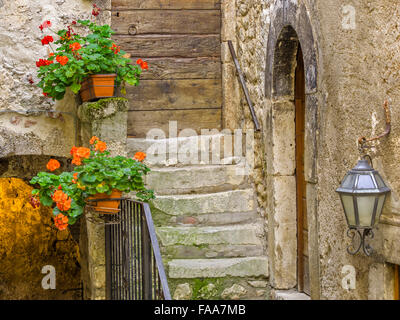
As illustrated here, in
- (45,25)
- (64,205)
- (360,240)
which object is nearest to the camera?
(360,240)

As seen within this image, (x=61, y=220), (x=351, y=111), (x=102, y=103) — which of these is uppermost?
(x=102, y=103)

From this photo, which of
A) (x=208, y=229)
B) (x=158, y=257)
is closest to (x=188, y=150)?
(x=208, y=229)

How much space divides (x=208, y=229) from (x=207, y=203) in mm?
242

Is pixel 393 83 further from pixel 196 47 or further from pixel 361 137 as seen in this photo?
pixel 196 47

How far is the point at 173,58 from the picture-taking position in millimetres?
6004

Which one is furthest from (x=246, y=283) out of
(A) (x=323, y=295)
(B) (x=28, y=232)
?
(B) (x=28, y=232)

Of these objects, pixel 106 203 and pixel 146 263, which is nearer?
pixel 146 263

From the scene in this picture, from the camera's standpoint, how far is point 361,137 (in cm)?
334

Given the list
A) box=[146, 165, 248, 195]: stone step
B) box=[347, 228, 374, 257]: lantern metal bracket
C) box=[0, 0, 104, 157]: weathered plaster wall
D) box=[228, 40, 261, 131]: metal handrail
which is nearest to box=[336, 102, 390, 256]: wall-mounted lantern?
box=[347, 228, 374, 257]: lantern metal bracket

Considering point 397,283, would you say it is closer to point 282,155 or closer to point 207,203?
point 282,155

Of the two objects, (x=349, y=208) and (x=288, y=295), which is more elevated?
(x=349, y=208)

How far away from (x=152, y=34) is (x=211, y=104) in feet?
2.87

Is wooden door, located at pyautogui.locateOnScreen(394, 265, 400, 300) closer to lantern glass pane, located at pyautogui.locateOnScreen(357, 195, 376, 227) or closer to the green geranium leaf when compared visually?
lantern glass pane, located at pyautogui.locateOnScreen(357, 195, 376, 227)

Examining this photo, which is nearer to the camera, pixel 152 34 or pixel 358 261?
pixel 358 261
